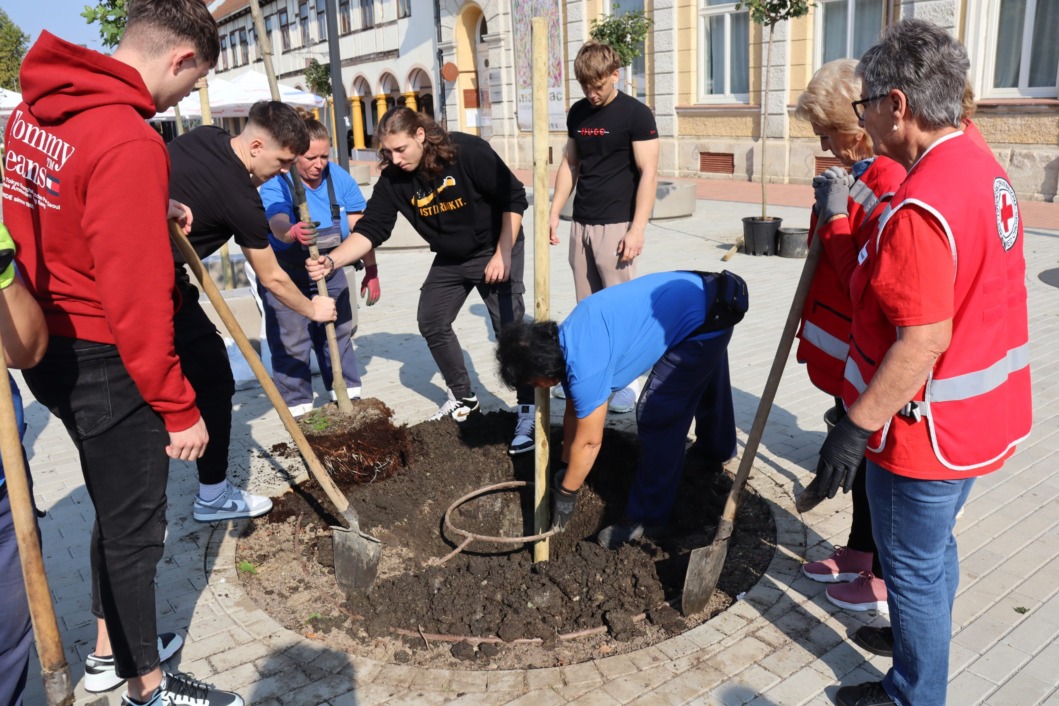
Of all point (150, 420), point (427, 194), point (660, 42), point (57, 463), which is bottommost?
point (57, 463)

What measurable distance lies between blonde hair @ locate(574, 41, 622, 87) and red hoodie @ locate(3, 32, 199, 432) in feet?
10.4

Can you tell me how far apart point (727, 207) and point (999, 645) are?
11693 mm

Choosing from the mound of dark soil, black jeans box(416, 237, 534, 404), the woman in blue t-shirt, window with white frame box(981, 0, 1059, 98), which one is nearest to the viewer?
the mound of dark soil

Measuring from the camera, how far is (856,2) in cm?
1485

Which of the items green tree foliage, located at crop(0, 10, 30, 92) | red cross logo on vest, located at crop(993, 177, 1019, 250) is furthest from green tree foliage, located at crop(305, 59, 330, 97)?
red cross logo on vest, located at crop(993, 177, 1019, 250)

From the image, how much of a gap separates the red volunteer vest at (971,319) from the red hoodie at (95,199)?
1.90 metres

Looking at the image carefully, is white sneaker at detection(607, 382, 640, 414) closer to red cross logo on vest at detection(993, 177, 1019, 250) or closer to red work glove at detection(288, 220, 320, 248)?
red work glove at detection(288, 220, 320, 248)

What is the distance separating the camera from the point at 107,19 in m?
13.1

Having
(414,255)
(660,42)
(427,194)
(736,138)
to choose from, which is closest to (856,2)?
(736,138)

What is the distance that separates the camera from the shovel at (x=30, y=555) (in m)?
1.86

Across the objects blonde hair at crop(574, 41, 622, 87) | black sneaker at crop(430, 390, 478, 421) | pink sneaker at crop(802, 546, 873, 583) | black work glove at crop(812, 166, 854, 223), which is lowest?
pink sneaker at crop(802, 546, 873, 583)

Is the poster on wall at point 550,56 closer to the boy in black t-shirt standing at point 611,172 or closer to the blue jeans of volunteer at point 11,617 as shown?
the boy in black t-shirt standing at point 611,172

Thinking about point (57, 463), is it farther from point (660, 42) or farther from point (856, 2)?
point (660, 42)

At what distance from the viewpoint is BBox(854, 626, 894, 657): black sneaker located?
2.91 metres
